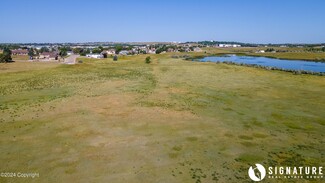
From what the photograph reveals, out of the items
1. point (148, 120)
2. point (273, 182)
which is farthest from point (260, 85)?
point (273, 182)

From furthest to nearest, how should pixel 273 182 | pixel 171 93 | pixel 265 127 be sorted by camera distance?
pixel 171 93
pixel 265 127
pixel 273 182

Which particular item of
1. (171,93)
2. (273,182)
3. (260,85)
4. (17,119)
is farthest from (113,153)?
(260,85)

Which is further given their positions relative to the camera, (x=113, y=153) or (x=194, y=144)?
(x=194, y=144)

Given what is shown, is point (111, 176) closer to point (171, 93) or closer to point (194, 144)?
point (194, 144)

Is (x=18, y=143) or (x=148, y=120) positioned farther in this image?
(x=148, y=120)

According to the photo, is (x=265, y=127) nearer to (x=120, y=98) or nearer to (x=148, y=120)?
(x=148, y=120)

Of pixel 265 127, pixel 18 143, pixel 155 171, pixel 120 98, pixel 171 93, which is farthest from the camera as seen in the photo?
pixel 171 93
